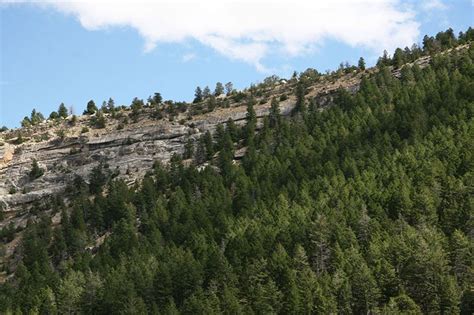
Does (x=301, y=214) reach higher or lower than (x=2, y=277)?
higher

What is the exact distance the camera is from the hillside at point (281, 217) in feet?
296

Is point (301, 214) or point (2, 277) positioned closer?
point (301, 214)

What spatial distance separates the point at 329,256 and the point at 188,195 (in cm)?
5620

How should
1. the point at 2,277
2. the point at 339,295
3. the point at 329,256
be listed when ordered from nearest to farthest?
the point at 339,295 < the point at 329,256 < the point at 2,277

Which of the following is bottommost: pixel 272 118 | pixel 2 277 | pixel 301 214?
pixel 2 277

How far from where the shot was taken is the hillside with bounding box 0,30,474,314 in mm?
90312

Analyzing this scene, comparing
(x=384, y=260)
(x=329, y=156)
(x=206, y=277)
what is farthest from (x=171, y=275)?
(x=329, y=156)

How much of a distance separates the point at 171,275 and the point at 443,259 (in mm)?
43166

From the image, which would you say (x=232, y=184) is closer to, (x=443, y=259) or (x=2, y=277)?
(x=2, y=277)

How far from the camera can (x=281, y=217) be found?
120 m

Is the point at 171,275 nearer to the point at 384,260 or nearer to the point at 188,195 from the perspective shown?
the point at 384,260

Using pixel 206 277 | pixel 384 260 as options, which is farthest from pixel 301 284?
pixel 206 277

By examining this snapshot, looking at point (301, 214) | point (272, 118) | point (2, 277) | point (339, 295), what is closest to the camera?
point (339, 295)

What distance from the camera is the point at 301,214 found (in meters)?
117
